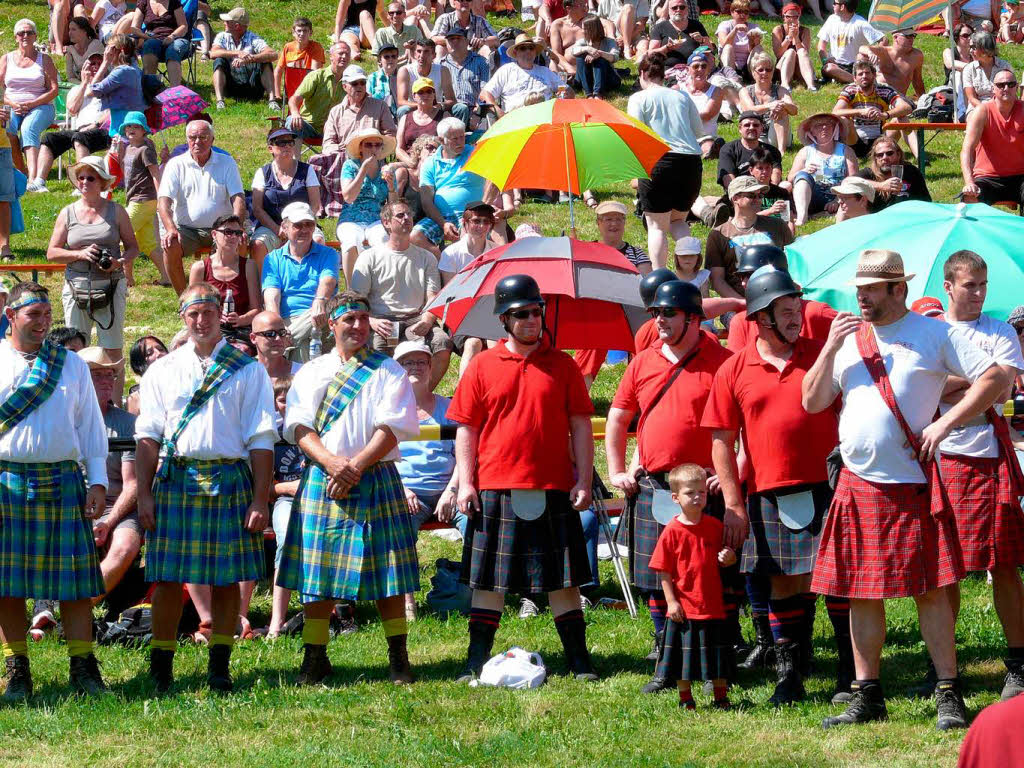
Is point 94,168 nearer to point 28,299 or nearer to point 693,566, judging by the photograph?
point 28,299

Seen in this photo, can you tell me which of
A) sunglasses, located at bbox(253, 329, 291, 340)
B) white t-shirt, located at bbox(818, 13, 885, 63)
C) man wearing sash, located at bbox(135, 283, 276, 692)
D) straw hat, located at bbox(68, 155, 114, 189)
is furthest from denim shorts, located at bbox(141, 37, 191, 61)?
man wearing sash, located at bbox(135, 283, 276, 692)

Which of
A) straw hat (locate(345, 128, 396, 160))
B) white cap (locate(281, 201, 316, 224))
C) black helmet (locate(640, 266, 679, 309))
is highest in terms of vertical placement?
straw hat (locate(345, 128, 396, 160))

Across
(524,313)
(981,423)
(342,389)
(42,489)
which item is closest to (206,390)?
(342,389)

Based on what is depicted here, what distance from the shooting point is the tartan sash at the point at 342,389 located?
A: 22.8 feet

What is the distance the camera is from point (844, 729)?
604 cm

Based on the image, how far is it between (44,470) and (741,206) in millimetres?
5976

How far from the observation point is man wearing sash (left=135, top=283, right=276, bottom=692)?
686 centimetres

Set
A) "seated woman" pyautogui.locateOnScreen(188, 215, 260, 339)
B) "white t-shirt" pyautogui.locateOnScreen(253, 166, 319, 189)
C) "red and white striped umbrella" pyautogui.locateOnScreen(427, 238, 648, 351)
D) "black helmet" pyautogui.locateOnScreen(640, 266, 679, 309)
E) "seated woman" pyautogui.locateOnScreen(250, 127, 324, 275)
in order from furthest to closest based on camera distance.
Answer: "white t-shirt" pyautogui.locateOnScreen(253, 166, 319, 189) < "seated woman" pyautogui.locateOnScreen(250, 127, 324, 275) < "seated woman" pyautogui.locateOnScreen(188, 215, 260, 339) < "red and white striped umbrella" pyautogui.locateOnScreen(427, 238, 648, 351) < "black helmet" pyautogui.locateOnScreen(640, 266, 679, 309)

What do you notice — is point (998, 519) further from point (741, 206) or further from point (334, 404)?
point (741, 206)

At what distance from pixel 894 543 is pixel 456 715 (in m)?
1.90

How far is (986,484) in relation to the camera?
645cm

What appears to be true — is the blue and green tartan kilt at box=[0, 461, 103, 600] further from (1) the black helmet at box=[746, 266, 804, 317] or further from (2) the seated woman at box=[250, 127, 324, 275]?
(2) the seated woman at box=[250, 127, 324, 275]

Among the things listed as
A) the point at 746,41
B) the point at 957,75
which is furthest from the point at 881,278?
the point at 746,41

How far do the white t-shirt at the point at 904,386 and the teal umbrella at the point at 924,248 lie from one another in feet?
6.04
